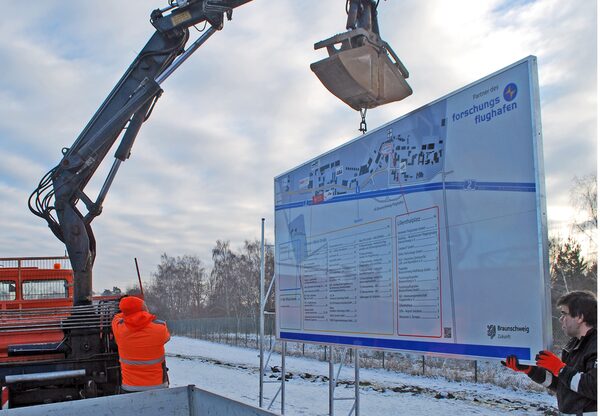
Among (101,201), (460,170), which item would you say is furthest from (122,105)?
(460,170)

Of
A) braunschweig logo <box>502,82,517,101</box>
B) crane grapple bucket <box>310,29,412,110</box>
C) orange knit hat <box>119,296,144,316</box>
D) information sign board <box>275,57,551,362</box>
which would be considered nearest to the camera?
information sign board <box>275,57,551,362</box>

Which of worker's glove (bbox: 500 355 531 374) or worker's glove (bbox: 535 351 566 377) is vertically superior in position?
worker's glove (bbox: 535 351 566 377)

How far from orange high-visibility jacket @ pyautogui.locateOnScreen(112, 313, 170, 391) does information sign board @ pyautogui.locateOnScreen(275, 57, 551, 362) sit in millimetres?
1804

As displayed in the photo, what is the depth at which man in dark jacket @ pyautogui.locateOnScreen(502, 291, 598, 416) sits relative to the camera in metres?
3.26

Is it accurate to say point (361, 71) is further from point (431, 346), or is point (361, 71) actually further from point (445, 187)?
point (431, 346)

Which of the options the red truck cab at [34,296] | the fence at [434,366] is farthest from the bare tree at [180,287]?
the red truck cab at [34,296]

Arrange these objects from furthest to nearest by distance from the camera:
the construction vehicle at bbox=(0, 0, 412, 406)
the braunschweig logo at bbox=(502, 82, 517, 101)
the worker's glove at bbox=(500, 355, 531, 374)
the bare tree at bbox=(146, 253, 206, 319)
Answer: the bare tree at bbox=(146, 253, 206, 319), the construction vehicle at bbox=(0, 0, 412, 406), the braunschweig logo at bbox=(502, 82, 517, 101), the worker's glove at bbox=(500, 355, 531, 374)

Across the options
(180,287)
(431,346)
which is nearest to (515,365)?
(431,346)

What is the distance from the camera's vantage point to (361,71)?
5199 millimetres

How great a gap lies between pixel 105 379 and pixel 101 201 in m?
2.56

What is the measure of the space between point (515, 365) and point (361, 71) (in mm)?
2753

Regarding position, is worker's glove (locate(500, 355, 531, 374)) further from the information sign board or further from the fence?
the fence

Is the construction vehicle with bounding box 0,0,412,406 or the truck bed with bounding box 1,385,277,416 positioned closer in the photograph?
the truck bed with bounding box 1,385,277,416

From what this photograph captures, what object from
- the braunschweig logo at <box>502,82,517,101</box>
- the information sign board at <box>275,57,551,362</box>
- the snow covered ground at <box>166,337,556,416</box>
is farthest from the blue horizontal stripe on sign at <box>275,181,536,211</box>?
the snow covered ground at <box>166,337,556,416</box>
